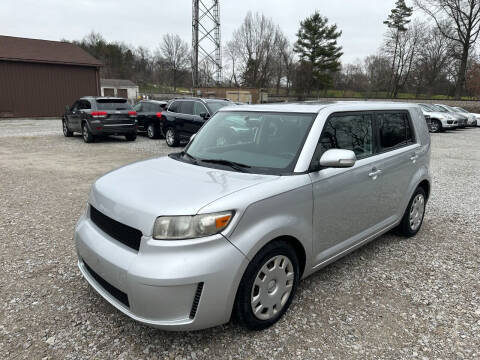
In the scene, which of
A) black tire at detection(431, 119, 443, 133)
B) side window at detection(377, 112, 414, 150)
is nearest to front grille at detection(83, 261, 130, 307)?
side window at detection(377, 112, 414, 150)

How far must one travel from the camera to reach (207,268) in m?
2.19

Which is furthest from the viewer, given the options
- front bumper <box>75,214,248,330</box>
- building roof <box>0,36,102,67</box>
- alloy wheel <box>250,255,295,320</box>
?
building roof <box>0,36,102,67</box>

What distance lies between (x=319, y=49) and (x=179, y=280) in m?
53.7

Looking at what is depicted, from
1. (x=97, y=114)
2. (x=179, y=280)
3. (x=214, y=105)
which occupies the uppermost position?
(x=214, y=105)

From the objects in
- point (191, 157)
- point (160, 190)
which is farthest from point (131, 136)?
point (160, 190)

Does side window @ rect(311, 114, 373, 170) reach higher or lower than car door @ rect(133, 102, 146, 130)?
higher

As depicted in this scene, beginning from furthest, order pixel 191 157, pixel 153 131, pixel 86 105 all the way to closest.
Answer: pixel 153 131 < pixel 86 105 < pixel 191 157

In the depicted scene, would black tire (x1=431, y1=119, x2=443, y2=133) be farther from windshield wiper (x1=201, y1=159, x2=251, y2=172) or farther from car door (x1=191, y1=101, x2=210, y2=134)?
windshield wiper (x1=201, y1=159, x2=251, y2=172)

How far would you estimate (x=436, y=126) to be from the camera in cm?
2048

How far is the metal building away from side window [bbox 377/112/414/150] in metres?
28.1

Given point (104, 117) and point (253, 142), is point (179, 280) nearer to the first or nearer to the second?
point (253, 142)

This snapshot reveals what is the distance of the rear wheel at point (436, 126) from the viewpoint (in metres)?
20.3

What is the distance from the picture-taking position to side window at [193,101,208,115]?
11703mm

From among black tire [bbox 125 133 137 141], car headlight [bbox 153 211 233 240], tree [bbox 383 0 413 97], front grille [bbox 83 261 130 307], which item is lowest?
black tire [bbox 125 133 137 141]
